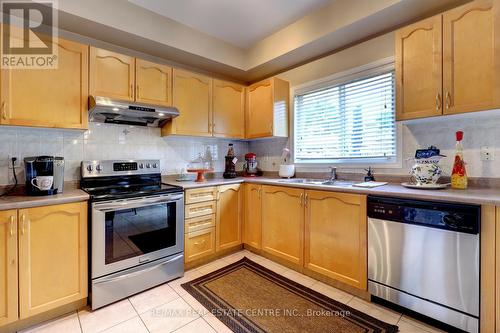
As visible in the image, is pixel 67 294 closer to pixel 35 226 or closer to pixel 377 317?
pixel 35 226

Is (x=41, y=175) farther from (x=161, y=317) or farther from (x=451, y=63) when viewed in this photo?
(x=451, y=63)

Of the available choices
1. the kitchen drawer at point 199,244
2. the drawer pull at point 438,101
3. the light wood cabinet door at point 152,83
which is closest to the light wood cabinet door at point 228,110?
the light wood cabinet door at point 152,83

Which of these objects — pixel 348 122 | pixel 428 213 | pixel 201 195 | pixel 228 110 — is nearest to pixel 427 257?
pixel 428 213

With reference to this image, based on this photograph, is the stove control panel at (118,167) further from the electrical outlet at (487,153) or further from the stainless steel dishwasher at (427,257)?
the electrical outlet at (487,153)

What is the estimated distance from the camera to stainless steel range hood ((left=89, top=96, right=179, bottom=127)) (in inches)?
76.6

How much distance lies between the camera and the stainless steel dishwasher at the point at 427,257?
1351 mm

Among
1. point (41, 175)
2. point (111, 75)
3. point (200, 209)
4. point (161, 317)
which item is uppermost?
point (111, 75)

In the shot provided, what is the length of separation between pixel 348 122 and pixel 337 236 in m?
1.30

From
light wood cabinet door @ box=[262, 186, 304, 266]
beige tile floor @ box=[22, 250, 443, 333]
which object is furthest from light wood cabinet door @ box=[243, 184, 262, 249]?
beige tile floor @ box=[22, 250, 443, 333]

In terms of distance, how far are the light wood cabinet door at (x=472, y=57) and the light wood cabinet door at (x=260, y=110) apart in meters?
1.71

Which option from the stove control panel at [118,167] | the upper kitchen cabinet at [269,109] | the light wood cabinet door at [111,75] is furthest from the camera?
Answer: the upper kitchen cabinet at [269,109]

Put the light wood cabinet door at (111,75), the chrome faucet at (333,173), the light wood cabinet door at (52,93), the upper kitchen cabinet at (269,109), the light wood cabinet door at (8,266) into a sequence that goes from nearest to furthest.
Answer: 1. the light wood cabinet door at (8,266)
2. the light wood cabinet door at (52,93)
3. the light wood cabinet door at (111,75)
4. the chrome faucet at (333,173)
5. the upper kitchen cabinet at (269,109)

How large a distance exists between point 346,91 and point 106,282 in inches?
115

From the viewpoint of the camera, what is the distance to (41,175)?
1736 mm
